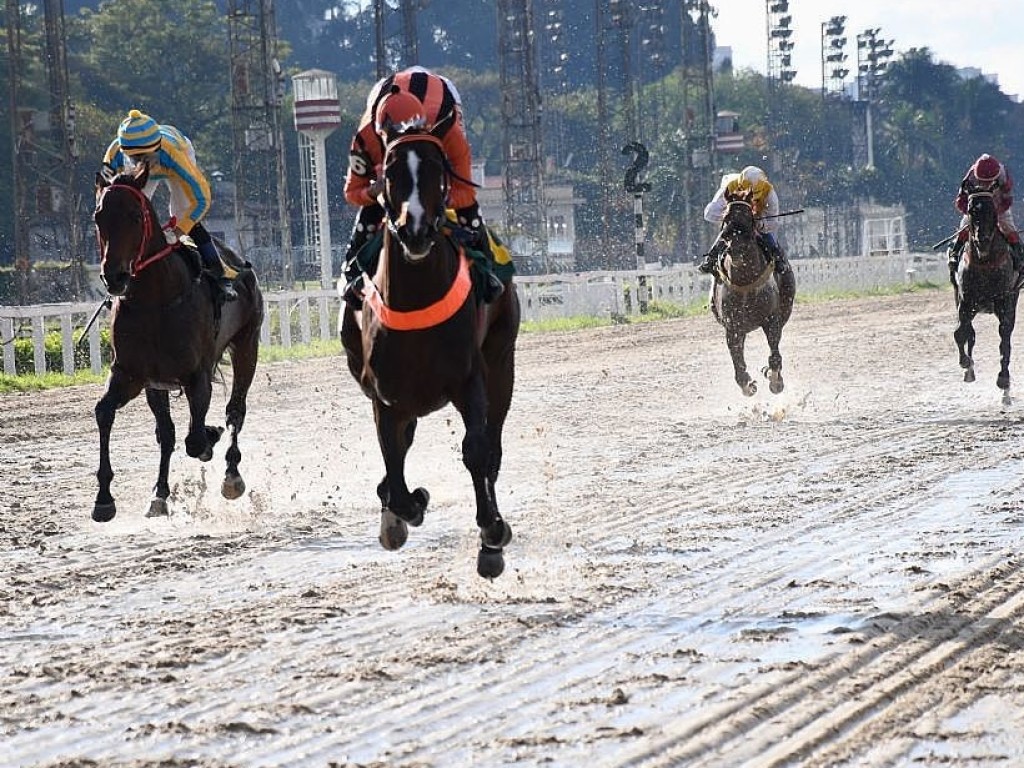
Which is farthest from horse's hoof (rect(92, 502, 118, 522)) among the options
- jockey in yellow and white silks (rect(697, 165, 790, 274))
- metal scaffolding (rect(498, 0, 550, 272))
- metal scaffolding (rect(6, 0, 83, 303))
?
metal scaffolding (rect(498, 0, 550, 272))

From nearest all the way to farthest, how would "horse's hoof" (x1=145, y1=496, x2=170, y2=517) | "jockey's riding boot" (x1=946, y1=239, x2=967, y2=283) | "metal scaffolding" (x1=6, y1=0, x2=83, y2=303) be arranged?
"horse's hoof" (x1=145, y1=496, x2=170, y2=517) → "jockey's riding boot" (x1=946, y1=239, x2=967, y2=283) → "metal scaffolding" (x1=6, y1=0, x2=83, y2=303)

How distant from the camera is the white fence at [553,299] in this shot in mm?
21188

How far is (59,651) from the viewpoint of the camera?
5.94m

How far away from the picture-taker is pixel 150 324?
360 inches

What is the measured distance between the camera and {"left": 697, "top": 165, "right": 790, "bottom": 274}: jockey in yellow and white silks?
49.1 feet

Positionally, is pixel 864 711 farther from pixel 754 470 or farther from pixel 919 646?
pixel 754 470

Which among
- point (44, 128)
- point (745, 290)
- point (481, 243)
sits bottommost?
point (745, 290)

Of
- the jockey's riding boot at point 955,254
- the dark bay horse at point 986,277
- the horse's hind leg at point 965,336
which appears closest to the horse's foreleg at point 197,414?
the dark bay horse at point 986,277

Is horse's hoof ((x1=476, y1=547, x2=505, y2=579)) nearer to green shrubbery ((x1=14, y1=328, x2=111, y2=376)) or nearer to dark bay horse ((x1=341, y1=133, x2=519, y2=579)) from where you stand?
dark bay horse ((x1=341, y1=133, x2=519, y2=579))

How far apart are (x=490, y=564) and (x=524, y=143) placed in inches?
1706

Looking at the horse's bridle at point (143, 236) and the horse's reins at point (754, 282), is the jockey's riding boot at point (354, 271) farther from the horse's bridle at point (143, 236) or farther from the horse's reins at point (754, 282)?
the horse's reins at point (754, 282)

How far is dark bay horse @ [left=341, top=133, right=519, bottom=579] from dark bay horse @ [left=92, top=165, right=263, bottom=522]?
217 centimetres

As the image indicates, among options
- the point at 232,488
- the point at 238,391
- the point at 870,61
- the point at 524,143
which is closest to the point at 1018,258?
the point at 238,391

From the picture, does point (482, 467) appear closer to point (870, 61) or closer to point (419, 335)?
point (419, 335)
